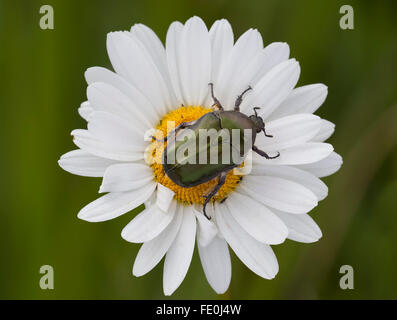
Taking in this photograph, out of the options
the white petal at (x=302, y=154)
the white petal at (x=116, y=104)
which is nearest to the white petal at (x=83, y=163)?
Result: the white petal at (x=116, y=104)

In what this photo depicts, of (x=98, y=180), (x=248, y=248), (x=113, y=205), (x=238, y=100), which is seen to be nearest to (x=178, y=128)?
(x=238, y=100)

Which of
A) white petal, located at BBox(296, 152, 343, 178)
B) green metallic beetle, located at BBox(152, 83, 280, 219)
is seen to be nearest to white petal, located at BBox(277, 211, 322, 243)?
white petal, located at BBox(296, 152, 343, 178)

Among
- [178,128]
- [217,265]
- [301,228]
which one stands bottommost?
[217,265]

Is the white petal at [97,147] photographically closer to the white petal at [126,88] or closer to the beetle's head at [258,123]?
the white petal at [126,88]

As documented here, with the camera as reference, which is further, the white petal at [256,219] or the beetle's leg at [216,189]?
the beetle's leg at [216,189]

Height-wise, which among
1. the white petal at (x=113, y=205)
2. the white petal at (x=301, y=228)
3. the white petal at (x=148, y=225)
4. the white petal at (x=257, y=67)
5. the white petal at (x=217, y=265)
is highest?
the white petal at (x=257, y=67)

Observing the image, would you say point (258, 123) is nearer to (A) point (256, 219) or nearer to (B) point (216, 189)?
(B) point (216, 189)
